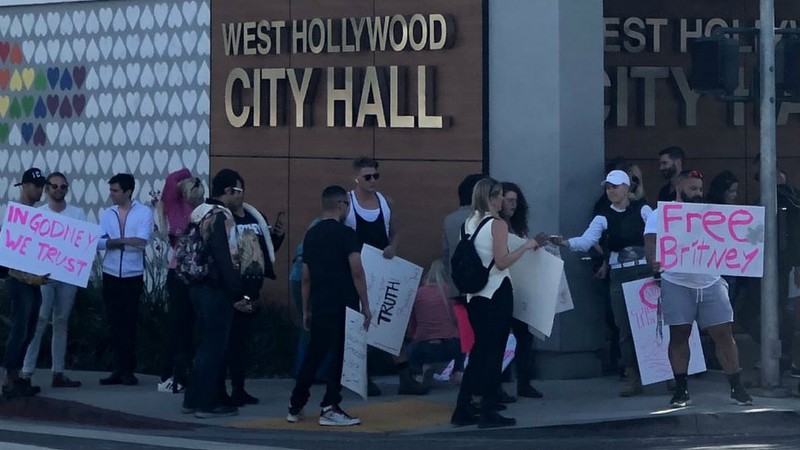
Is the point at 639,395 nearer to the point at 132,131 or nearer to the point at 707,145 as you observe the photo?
the point at 707,145

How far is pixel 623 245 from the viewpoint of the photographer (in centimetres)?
1248

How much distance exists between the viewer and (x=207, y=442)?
438 inches

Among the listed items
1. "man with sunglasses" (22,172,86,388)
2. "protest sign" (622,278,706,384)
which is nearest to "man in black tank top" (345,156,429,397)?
"protest sign" (622,278,706,384)

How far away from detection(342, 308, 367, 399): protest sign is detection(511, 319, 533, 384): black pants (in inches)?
53.8

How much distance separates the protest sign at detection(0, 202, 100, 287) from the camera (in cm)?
1265

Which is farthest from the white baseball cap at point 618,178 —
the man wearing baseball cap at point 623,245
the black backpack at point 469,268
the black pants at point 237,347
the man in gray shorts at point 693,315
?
the black pants at point 237,347

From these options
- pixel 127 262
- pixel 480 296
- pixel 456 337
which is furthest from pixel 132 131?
pixel 480 296

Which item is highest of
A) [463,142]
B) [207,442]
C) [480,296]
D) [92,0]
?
[92,0]

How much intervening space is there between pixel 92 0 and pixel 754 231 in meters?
8.61

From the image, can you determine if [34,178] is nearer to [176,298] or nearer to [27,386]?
[176,298]

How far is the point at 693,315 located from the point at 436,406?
7.28 ft

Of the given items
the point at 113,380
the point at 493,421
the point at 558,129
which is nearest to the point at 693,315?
the point at 493,421

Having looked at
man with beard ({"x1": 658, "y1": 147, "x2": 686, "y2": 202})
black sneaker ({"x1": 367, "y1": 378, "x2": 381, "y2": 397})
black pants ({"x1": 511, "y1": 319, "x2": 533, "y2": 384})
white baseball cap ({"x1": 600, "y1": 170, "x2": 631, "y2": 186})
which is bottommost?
black sneaker ({"x1": 367, "y1": 378, "x2": 381, "y2": 397})

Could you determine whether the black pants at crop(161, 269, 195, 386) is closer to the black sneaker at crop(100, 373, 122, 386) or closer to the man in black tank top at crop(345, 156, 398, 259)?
the black sneaker at crop(100, 373, 122, 386)
